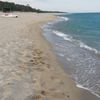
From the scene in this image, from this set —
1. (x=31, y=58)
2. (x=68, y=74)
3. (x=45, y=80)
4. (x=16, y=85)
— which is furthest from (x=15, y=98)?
(x=31, y=58)

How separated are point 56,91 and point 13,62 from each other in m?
3.18

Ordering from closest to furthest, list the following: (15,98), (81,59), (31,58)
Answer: (15,98) → (31,58) → (81,59)

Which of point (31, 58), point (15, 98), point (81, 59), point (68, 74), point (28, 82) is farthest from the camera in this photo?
point (81, 59)

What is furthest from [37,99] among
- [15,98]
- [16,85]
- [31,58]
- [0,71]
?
[31,58]

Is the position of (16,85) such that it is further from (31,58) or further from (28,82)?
(31,58)

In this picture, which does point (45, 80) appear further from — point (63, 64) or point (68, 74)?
point (63, 64)

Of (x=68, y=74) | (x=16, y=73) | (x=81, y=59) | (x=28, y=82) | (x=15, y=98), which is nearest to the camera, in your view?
(x=15, y=98)

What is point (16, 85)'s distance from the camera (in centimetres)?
752

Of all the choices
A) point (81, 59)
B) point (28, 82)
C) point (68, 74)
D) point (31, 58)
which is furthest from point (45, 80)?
point (81, 59)

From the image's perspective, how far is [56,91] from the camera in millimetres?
7379

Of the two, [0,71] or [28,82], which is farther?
[0,71]

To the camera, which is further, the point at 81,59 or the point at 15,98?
the point at 81,59

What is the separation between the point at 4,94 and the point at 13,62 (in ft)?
11.1

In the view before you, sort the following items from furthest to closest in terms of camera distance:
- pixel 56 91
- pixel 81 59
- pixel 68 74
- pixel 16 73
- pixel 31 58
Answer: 1. pixel 81 59
2. pixel 31 58
3. pixel 68 74
4. pixel 16 73
5. pixel 56 91
